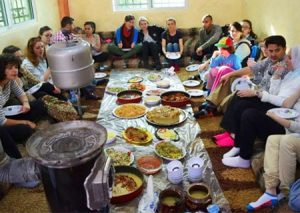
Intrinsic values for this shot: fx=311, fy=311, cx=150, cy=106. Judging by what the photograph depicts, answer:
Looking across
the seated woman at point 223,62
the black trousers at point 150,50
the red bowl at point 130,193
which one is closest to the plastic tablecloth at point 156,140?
the red bowl at point 130,193

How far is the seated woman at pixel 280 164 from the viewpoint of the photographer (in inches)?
81.7

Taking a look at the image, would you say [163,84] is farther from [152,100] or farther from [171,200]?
[171,200]

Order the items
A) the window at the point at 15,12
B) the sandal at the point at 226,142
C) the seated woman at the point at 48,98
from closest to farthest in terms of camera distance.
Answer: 1. the sandal at the point at 226,142
2. the seated woman at the point at 48,98
3. the window at the point at 15,12

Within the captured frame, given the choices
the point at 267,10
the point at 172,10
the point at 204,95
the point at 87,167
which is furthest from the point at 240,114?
the point at 172,10

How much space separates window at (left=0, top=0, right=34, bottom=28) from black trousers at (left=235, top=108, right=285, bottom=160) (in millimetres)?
3446

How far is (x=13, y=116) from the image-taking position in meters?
2.96

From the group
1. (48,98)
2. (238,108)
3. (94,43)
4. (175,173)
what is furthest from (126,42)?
(175,173)

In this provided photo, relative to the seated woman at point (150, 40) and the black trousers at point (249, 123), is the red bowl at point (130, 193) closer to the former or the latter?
the black trousers at point (249, 123)

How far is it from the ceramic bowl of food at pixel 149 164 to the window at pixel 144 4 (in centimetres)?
435

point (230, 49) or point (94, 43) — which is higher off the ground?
point (230, 49)

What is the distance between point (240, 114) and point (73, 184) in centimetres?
173

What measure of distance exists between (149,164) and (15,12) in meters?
3.45

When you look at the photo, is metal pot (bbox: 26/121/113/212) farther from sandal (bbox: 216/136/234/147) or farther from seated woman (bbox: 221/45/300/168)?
sandal (bbox: 216/136/234/147)

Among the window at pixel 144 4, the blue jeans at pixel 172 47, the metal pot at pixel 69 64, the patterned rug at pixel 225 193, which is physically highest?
the window at pixel 144 4
